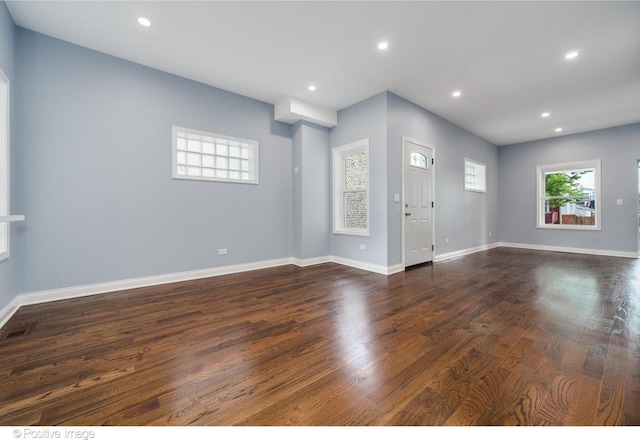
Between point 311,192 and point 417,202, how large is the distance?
1.92 meters

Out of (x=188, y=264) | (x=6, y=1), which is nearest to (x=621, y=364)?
(x=188, y=264)

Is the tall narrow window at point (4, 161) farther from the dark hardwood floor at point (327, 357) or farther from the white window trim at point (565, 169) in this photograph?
the white window trim at point (565, 169)

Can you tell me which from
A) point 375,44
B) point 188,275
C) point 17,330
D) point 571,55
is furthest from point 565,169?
point 17,330

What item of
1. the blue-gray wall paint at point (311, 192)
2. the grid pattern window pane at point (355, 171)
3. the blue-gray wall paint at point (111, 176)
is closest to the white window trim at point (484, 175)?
the grid pattern window pane at point (355, 171)

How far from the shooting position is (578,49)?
9.75ft

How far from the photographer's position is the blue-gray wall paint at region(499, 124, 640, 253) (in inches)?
210

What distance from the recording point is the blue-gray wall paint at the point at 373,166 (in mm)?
4004

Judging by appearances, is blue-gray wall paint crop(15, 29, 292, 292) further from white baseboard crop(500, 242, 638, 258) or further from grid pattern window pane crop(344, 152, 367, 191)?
white baseboard crop(500, 242, 638, 258)

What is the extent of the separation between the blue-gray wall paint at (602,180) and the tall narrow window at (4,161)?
9.33 m

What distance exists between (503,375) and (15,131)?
4.67 metres

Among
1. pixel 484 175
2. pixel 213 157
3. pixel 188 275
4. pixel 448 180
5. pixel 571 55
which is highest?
pixel 571 55

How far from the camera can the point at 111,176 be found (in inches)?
122

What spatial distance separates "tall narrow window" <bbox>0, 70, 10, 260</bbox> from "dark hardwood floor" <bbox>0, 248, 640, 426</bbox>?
0.75m

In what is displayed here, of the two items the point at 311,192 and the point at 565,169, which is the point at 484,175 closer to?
the point at 565,169
